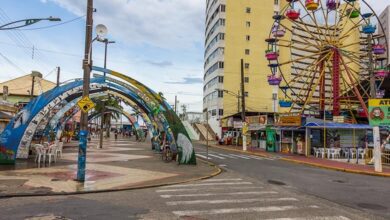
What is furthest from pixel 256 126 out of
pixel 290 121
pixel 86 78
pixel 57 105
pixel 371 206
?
pixel 371 206

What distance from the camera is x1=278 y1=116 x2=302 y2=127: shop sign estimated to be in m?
33.8

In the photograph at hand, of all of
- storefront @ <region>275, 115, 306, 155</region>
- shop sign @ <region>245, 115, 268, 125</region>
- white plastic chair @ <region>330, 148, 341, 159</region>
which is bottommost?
white plastic chair @ <region>330, 148, 341, 159</region>

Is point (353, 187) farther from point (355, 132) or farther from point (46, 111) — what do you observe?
point (355, 132)

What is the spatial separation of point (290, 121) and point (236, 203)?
25451 mm

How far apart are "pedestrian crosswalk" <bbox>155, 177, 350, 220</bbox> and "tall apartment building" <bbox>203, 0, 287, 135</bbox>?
60603 millimetres

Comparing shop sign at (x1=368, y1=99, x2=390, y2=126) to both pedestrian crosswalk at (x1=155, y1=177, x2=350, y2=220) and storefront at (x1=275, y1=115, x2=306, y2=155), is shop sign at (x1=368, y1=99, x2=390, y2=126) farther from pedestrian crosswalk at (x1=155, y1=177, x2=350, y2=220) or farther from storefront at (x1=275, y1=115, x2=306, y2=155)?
storefront at (x1=275, y1=115, x2=306, y2=155)

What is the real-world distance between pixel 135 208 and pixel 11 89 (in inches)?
2445

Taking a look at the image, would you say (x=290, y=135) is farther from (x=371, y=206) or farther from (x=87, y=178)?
(x=371, y=206)

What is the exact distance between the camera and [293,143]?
35812 mm

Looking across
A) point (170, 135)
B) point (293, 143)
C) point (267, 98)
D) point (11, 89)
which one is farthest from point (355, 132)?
point (11, 89)

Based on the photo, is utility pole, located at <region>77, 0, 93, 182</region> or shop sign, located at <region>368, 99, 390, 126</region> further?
shop sign, located at <region>368, 99, 390, 126</region>

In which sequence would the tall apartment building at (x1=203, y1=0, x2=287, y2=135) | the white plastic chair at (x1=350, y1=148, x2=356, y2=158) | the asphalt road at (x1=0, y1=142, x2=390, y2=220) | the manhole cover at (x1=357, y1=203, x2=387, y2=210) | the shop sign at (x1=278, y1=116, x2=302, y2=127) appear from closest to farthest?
the asphalt road at (x1=0, y1=142, x2=390, y2=220), the manhole cover at (x1=357, y1=203, x2=387, y2=210), the white plastic chair at (x1=350, y1=148, x2=356, y2=158), the shop sign at (x1=278, y1=116, x2=302, y2=127), the tall apartment building at (x1=203, y1=0, x2=287, y2=135)

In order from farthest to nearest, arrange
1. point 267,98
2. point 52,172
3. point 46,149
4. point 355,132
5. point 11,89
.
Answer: point 267,98 → point 11,89 → point 355,132 → point 46,149 → point 52,172

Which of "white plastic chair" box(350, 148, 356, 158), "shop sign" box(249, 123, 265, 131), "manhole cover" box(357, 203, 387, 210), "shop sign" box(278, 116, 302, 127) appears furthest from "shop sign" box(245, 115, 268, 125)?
"manhole cover" box(357, 203, 387, 210)
